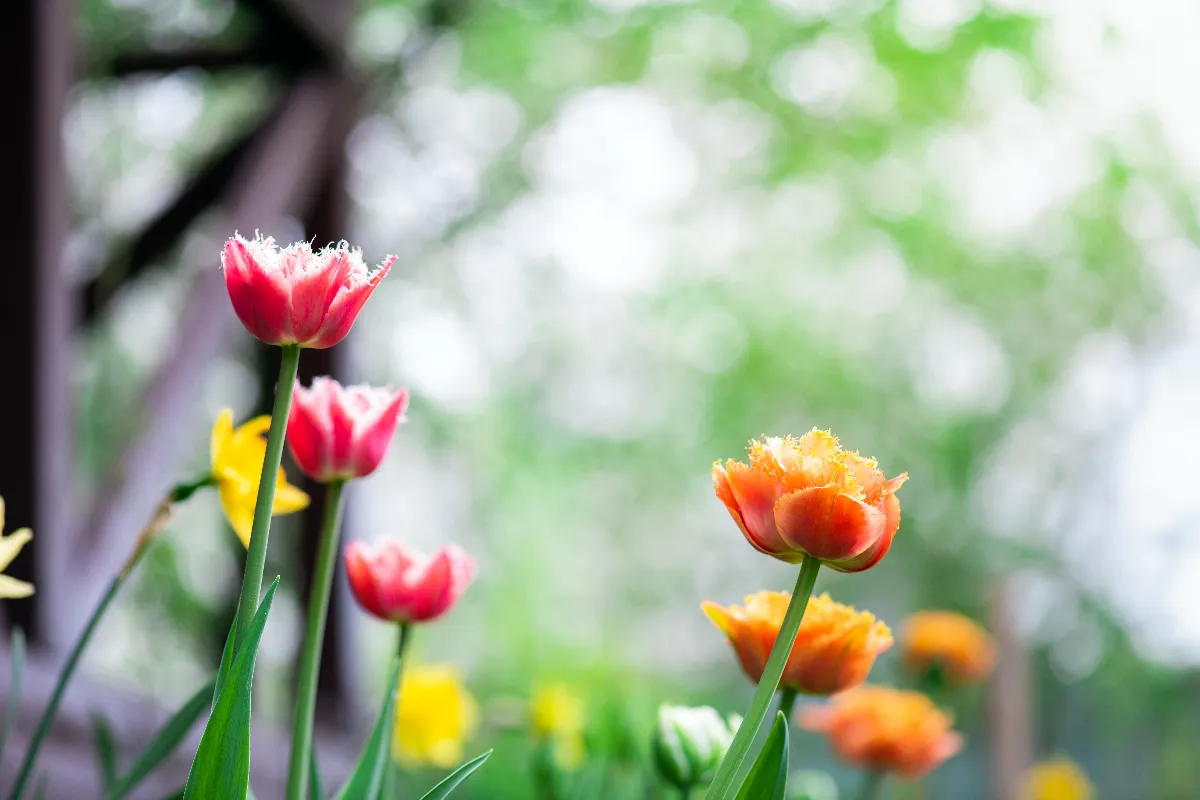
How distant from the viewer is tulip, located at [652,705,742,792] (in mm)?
437

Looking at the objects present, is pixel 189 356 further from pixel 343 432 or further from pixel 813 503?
pixel 813 503

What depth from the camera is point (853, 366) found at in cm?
353

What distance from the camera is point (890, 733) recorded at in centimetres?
63

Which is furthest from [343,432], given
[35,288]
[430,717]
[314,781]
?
[35,288]

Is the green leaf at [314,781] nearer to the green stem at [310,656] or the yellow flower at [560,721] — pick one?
the green stem at [310,656]

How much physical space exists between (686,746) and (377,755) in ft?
0.44

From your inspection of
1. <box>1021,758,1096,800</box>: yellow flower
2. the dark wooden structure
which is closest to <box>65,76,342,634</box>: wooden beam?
the dark wooden structure

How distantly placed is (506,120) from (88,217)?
145 centimetres

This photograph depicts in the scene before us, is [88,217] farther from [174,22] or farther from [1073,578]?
[1073,578]

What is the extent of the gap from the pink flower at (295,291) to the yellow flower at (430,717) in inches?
25.6

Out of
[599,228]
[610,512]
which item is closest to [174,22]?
[599,228]

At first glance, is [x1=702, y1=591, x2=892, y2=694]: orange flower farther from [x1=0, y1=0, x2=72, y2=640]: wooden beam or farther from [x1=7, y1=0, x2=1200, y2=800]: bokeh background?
[x1=7, y1=0, x2=1200, y2=800]: bokeh background

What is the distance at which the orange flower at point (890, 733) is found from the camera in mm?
621

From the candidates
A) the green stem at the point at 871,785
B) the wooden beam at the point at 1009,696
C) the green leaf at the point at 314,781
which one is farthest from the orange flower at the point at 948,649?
the wooden beam at the point at 1009,696
